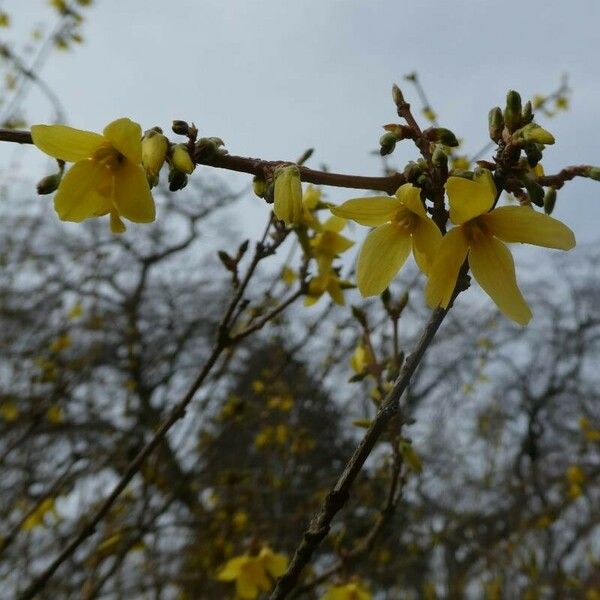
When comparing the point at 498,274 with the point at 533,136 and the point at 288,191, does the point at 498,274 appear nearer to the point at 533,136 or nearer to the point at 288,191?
the point at 533,136

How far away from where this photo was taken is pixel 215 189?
36.7 ft

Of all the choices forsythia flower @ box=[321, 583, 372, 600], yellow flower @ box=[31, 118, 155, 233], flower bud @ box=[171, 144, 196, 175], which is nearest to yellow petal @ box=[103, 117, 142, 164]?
yellow flower @ box=[31, 118, 155, 233]

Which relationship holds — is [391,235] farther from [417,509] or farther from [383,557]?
[417,509]

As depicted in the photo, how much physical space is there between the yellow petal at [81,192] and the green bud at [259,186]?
0.33 m

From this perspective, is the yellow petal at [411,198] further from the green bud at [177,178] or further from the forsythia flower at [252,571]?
the forsythia flower at [252,571]

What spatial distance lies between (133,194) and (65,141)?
164 millimetres

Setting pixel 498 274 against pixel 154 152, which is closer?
pixel 154 152

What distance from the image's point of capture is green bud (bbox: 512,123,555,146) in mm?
1003

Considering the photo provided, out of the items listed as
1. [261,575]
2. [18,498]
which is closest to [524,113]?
[261,575]

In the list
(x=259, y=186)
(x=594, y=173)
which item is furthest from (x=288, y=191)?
(x=594, y=173)

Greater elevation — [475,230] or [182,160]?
[475,230]

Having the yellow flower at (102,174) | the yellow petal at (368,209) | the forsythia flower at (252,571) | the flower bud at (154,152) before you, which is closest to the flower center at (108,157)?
the yellow flower at (102,174)

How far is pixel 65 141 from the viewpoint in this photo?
1.25 m

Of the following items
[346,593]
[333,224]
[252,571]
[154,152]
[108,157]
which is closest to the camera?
[154,152]
